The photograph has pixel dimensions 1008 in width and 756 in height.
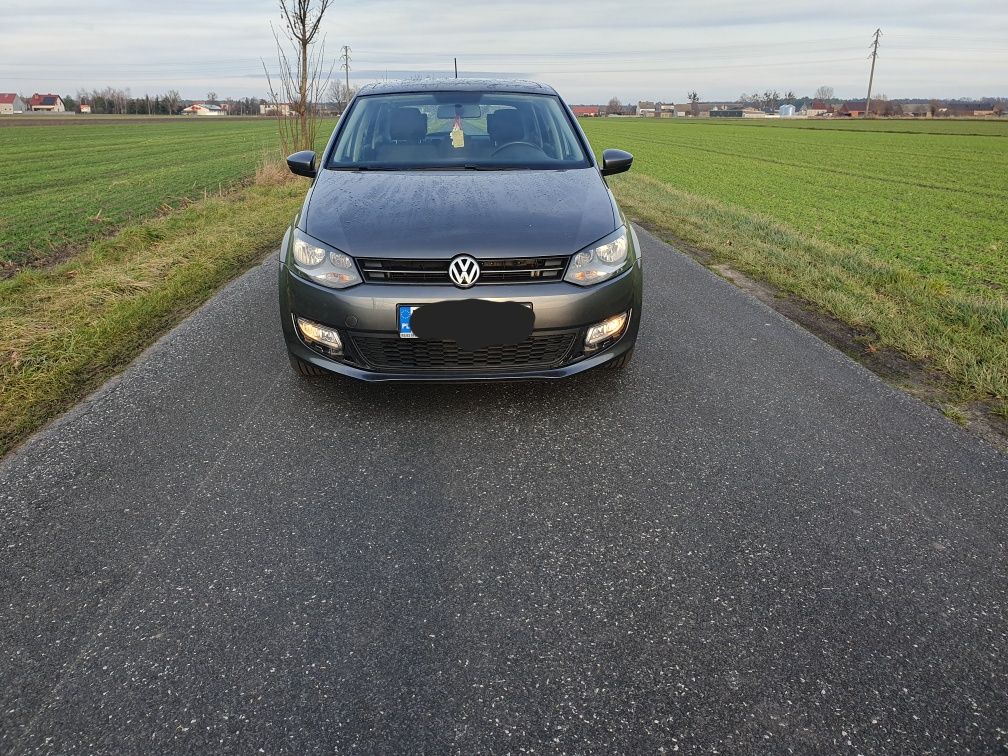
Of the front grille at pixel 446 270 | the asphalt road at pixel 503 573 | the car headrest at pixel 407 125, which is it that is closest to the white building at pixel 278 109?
the car headrest at pixel 407 125

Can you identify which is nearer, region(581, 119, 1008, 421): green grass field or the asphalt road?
the asphalt road

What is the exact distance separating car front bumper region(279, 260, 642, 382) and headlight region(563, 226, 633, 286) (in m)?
0.04

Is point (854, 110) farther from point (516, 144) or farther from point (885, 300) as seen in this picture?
point (516, 144)

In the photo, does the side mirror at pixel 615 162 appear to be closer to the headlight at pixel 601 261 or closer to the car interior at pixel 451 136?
the car interior at pixel 451 136

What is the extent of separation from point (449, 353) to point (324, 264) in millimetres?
753

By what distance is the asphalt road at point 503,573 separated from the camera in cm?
175

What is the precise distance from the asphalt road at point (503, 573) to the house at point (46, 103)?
16118 cm

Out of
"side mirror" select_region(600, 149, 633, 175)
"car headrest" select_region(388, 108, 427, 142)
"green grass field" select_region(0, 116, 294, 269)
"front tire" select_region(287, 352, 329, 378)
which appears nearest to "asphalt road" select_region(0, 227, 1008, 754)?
"front tire" select_region(287, 352, 329, 378)

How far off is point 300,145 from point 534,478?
14647 mm

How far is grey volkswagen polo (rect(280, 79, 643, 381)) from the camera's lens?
321cm

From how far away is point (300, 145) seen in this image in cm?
1562

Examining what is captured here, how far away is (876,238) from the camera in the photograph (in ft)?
37.2

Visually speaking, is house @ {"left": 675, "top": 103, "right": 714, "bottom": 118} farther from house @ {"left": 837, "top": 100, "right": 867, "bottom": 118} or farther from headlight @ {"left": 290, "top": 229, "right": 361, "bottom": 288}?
headlight @ {"left": 290, "top": 229, "right": 361, "bottom": 288}

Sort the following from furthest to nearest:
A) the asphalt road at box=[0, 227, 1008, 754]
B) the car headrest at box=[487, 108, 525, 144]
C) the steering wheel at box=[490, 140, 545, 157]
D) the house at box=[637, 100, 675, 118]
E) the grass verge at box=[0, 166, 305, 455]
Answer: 1. the house at box=[637, 100, 675, 118]
2. the car headrest at box=[487, 108, 525, 144]
3. the steering wheel at box=[490, 140, 545, 157]
4. the grass verge at box=[0, 166, 305, 455]
5. the asphalt road at box=[0, 227, 1008, 754]
